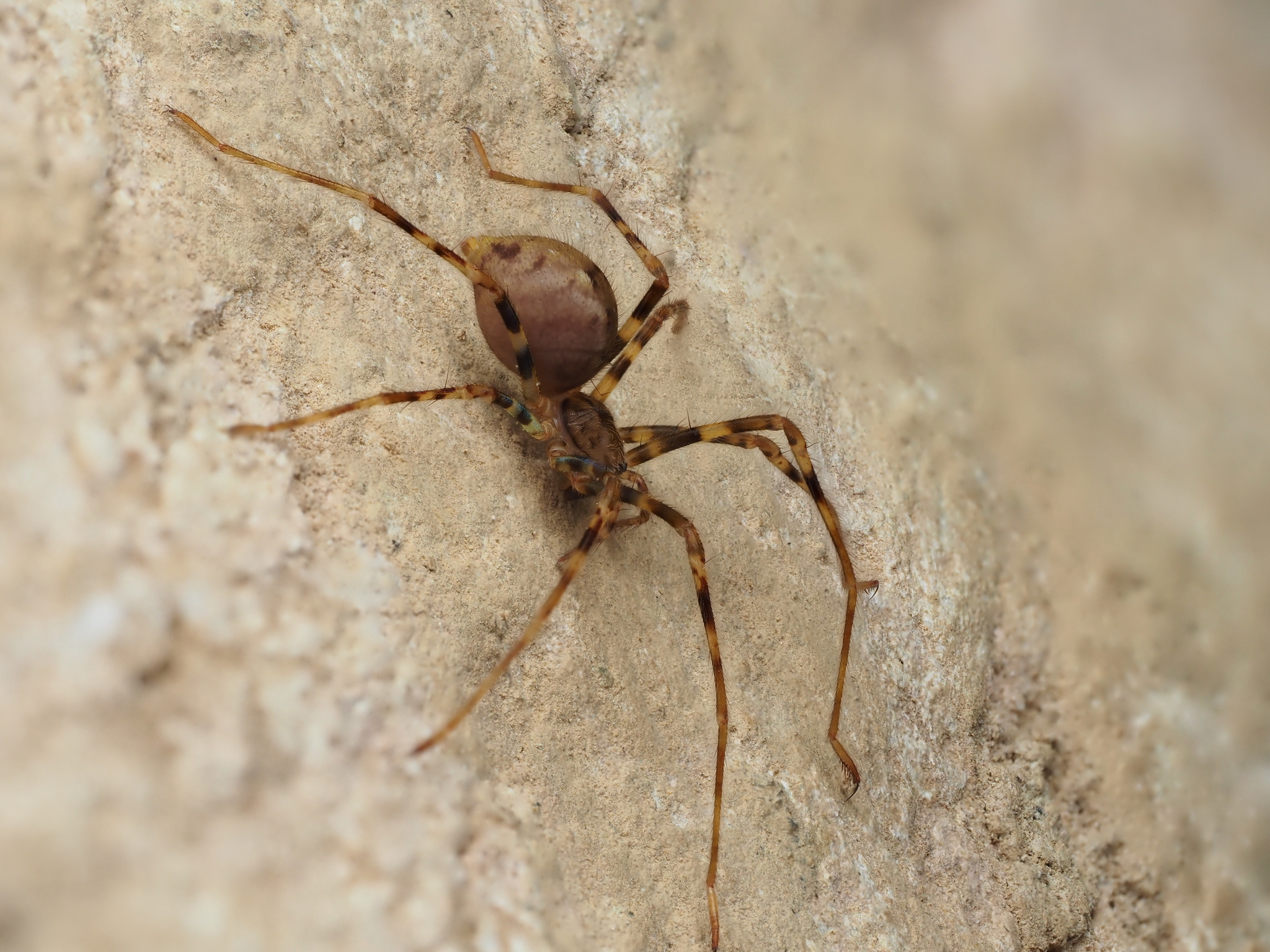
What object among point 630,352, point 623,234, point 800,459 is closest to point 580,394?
point 630,352

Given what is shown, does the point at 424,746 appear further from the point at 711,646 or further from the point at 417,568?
the point at 711,646

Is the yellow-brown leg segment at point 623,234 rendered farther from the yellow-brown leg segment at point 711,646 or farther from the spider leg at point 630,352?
the yellow-brown leg segment at point 711,646

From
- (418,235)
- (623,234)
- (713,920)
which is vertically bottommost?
(713,920)

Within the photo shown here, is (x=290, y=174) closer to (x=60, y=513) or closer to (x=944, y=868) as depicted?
(x=60, y=513)

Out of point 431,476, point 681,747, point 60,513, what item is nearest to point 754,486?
point 681,747

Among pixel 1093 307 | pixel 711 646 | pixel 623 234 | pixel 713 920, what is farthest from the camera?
pixel 1093 307

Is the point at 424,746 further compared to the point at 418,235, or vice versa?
the point at 418,235
